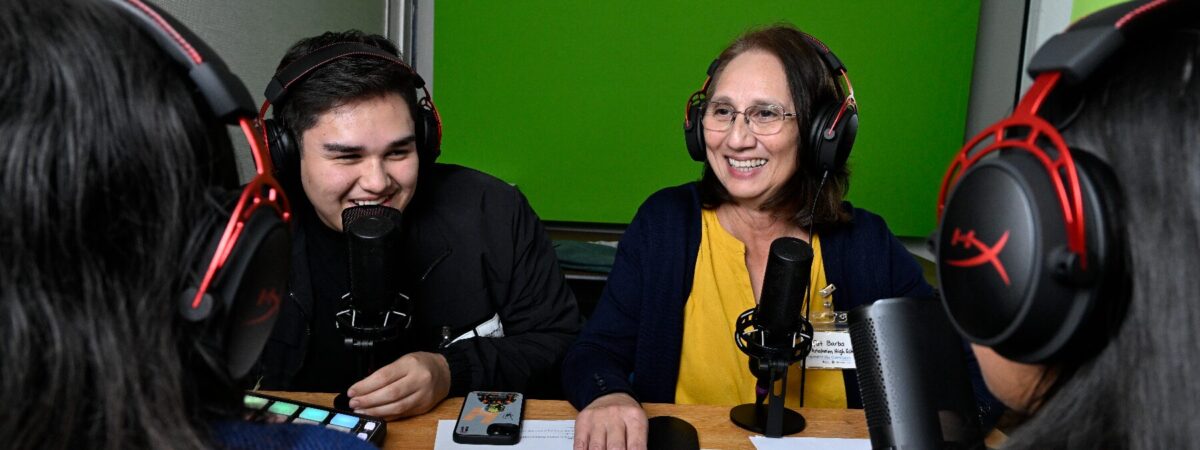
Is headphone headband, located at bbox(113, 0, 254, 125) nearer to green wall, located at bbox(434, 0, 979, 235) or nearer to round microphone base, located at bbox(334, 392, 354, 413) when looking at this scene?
round microphone base, located at bbox(334, 392, 354, 413)

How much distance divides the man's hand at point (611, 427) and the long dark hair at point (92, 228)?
67cm

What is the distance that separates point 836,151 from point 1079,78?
2.99 ft

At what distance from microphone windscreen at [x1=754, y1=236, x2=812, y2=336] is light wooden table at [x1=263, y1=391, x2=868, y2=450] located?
0.55ft

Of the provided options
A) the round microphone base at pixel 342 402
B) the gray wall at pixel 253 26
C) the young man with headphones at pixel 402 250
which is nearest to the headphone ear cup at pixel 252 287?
the young man with headphones at pixel 402 250

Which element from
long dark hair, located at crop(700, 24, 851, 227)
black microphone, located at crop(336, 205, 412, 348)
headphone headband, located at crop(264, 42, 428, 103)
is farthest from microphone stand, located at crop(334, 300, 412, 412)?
long dark hair, located at crop(700, 24, 851, 227)

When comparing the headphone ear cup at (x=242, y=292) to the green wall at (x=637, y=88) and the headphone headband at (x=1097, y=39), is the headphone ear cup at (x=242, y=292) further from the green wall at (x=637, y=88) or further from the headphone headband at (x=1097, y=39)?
the green wall at (x=637, y=88)

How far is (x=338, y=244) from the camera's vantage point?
5.16 feet

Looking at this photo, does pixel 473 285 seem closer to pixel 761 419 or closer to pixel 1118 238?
pixel 761 419

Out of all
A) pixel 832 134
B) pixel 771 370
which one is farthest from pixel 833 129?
pixel 771 370

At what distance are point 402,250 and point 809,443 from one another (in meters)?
0.88

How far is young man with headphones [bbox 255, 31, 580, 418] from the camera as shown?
136 cm

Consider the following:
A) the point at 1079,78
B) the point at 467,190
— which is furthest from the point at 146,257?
the point at 467,190

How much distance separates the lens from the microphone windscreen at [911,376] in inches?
34.1

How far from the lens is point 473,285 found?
1.66 m
